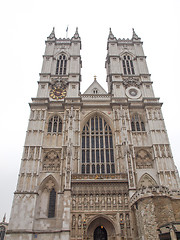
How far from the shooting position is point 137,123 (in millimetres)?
22719

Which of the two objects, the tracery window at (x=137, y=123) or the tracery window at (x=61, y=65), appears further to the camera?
the tracery window at (x=61, y=65)

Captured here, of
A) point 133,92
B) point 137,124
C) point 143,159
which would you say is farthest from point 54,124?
point 133,92

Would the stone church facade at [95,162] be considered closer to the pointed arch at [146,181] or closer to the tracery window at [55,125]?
the pointed arch at [146,181]

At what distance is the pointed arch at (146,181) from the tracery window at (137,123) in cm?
529

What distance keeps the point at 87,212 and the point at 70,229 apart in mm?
1784

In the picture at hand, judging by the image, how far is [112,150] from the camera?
2091cm

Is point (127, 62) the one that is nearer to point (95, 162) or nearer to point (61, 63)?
point (61, 63)

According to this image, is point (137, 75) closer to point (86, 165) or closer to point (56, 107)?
point (56, 107)

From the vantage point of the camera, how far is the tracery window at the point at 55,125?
21.9m

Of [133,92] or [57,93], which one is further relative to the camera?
[133,92]

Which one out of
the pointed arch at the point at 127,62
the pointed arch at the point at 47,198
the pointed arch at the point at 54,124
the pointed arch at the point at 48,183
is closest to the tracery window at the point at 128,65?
the pointed arch at the point at 127,62

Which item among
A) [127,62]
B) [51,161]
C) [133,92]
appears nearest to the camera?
[51,161]

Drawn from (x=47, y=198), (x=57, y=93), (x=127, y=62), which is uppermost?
(x=127, y=62)

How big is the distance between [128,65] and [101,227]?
2047 cm
